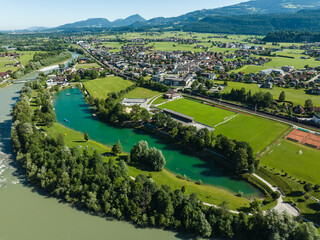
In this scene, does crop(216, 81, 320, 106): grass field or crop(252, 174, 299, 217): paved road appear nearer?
crop(252, 174, 299, 217): paved road

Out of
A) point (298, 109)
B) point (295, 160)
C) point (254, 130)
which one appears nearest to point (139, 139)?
point (254, 130)

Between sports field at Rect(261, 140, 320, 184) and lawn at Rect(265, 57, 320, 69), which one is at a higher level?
lawn at Rect(265, 57, 320, 69)

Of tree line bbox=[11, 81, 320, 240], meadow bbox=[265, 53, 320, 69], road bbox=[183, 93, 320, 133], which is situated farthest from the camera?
meadow bbox=[265, 53, 320, 69]

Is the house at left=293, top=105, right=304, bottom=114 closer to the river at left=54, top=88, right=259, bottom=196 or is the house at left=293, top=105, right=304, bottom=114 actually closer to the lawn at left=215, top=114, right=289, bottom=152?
the lawn at left=215, top=114, right=289, bottom=152

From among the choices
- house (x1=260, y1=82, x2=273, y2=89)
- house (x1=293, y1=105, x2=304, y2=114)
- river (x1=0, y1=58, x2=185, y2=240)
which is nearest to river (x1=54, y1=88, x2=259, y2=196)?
Answer: river (x1=0, y1=58, x2=185, y2=240)

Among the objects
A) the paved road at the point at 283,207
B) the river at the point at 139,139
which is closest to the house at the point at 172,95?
the river at the point at 139,139

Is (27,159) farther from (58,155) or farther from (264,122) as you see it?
(264,122)
